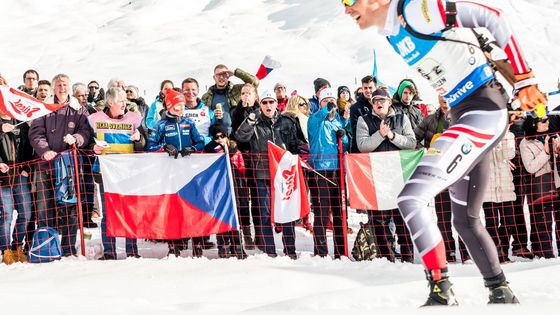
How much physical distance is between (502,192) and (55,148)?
5.07m

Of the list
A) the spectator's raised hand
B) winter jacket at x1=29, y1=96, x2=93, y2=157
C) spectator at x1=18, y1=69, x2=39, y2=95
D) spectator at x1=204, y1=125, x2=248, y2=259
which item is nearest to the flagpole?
spectator at x1=204, y1=125, x2=248, y2=259

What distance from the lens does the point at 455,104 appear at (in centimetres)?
419

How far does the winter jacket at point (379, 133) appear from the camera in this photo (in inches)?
312

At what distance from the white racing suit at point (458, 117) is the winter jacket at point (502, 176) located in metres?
3.62

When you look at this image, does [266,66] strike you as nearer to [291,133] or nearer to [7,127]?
[291,133]

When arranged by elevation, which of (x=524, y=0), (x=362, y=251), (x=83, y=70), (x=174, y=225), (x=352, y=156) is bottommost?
(x=362, y=251)

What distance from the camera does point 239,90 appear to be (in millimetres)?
9188

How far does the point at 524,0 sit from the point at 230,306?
64964 millimetres

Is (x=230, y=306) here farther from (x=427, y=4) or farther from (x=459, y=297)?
(x=427, y=4)

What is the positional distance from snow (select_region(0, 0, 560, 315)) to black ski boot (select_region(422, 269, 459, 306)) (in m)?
0.30

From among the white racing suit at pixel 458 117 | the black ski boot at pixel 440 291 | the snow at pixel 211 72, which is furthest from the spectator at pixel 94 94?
the black ski boot at pixel 440 291

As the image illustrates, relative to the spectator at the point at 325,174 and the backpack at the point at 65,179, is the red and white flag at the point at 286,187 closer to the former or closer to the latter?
the spectator at the point at 325,174

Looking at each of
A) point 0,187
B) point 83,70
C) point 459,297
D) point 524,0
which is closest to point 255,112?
point 0,187

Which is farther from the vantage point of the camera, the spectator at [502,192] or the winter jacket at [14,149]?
the winter jacket at [14,149]
